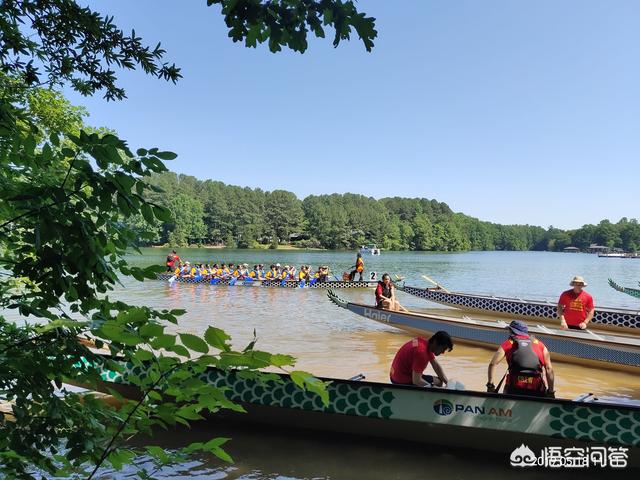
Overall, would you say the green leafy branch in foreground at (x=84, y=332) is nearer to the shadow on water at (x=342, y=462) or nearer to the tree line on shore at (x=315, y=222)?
the shadow on water at (x=342, y=462)

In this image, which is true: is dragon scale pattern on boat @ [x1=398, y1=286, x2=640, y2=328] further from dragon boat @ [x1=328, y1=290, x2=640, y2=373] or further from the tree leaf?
the tree leaf

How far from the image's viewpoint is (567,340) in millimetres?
11031

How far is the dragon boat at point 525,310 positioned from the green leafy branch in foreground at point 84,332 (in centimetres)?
1586

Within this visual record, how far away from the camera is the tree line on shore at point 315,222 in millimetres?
119250

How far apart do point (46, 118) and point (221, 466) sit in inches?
458

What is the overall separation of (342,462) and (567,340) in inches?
272

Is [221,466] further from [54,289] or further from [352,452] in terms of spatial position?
[54,289]

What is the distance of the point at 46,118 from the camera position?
13.9 meters

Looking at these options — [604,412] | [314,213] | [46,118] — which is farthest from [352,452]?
[314,213]

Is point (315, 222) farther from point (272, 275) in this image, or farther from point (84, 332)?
point (84, 332)

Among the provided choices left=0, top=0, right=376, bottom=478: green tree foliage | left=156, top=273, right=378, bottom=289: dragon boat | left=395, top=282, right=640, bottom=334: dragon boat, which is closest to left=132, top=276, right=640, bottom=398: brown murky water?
left=156, top=273, right=378, bottom=289: dragon boat

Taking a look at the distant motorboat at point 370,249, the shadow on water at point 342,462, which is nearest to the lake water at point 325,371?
the shadow on water at point 342,462

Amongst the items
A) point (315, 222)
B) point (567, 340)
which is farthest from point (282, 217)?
point (567, 340)

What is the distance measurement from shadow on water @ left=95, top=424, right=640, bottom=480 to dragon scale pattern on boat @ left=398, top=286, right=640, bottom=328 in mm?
10187
